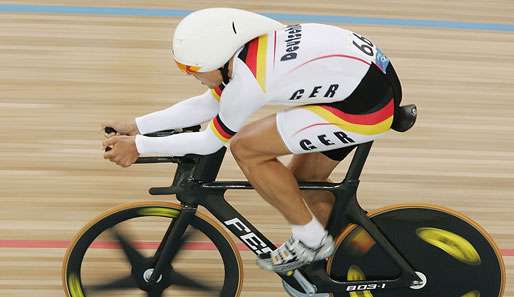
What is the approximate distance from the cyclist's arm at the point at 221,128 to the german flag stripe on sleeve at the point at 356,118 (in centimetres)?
21

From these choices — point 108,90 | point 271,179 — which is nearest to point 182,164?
point 271,179

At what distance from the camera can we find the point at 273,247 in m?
2.94

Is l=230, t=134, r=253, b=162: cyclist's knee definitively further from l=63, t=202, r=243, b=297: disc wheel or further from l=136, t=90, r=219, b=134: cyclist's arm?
l=63, t=202, r=243, b=297: disc wheel

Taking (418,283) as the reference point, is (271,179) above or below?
above

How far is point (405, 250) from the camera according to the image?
3.00 metres

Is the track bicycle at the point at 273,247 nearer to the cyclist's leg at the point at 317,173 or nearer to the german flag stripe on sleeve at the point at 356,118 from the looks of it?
the cyclist's leg at the point at 317,173

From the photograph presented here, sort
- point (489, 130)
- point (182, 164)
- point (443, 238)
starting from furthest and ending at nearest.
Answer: point (489, 130), point (443, 238), point (182, 164)

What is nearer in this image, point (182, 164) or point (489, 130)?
point (182, 164)

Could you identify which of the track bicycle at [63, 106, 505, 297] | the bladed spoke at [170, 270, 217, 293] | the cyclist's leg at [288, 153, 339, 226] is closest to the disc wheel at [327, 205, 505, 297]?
the track bicycle at [63, 106, 505, 297]

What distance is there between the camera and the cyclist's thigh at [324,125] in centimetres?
262

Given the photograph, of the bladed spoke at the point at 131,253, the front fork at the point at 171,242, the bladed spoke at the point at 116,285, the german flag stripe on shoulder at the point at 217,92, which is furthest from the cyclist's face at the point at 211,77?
the bladed spoke at the point at 116,285

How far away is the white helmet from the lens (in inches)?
96.3

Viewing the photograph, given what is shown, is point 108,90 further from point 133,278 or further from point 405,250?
point 405,250

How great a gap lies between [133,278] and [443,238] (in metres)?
1.11
